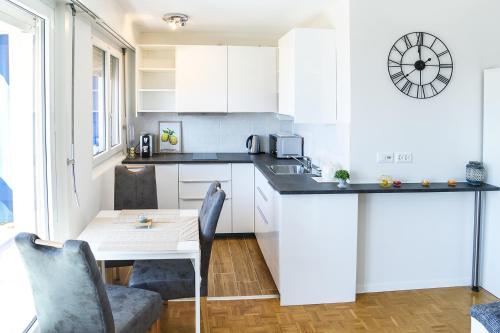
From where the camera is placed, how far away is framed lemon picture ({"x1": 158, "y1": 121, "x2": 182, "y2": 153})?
5906 millimetres

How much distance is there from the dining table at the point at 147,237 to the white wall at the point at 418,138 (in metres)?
1.49

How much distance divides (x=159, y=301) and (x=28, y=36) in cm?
163

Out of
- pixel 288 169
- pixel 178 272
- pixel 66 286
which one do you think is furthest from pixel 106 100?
pixel 66 286

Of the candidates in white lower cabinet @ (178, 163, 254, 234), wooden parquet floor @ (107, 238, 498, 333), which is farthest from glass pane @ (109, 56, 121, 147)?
wooden parquet floor @ (107, 238, 498, 333)

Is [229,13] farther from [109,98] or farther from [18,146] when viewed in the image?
[18,146]

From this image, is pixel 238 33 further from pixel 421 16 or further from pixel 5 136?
pixel 5 136

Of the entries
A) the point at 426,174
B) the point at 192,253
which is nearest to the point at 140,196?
the point at 192,253

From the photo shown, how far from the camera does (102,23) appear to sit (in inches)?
150

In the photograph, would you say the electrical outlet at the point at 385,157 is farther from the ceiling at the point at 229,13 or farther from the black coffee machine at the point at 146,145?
the black coffee machine at the point at 146,145

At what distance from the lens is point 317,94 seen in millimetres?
4102

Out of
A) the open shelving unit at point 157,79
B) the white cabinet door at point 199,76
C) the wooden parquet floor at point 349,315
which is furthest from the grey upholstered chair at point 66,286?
the open shelving unit at point 157,79

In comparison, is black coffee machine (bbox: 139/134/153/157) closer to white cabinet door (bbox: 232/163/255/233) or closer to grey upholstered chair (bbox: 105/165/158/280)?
white cabinet door (bbox: 232/163/255/233)

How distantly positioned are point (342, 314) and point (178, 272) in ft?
4.23

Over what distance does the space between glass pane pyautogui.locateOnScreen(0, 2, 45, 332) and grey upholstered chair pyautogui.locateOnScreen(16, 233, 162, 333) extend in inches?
17.3
